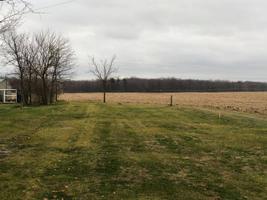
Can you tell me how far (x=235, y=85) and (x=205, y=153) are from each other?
561 ft

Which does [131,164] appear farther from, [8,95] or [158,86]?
[158,86]

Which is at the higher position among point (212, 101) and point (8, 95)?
point (8, 95)

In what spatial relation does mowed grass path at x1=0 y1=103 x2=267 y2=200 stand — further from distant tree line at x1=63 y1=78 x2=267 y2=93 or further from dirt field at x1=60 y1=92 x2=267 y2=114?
distant tree line at x1=63 y1=78 x2=267 y2=93

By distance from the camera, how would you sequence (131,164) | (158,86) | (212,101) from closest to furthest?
(131,164) → (212,101) → (158,86)

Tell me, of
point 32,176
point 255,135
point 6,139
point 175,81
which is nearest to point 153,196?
point 32,176

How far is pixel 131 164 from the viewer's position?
10781 millimetres

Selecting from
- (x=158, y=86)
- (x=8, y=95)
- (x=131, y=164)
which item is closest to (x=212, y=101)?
(x=8, y=95)

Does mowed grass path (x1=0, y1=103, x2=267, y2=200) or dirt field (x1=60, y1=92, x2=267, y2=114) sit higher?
mowed grass path (x1=0, y1=103, x2=267, y2=200)

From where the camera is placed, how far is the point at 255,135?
709 inches

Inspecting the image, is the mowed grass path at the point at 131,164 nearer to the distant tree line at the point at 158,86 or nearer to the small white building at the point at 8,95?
the small white building at the point at 8,95

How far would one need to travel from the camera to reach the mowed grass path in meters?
8.20

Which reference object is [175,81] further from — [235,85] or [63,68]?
[63,68]

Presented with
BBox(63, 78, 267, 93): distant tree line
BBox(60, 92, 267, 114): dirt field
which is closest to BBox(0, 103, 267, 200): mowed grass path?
BBox(60, 92, 267, 114): dirt field

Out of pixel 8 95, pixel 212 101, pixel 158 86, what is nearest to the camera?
pixel 8 95
